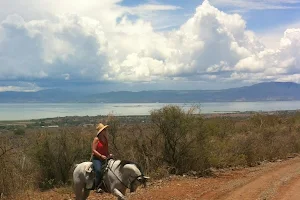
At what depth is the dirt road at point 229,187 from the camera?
15648mm

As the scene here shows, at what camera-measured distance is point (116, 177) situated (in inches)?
470

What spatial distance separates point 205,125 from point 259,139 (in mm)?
7080

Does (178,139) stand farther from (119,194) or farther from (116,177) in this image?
(119,194)

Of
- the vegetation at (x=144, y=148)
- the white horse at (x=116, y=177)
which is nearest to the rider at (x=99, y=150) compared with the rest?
the white horse at (x=116, y=177)

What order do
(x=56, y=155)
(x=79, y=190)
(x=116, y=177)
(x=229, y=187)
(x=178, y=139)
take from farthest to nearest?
(x=56, y=155), (x=178, y=139), (x=229, y=187), (x=79, y=190), (x=116, y=177)

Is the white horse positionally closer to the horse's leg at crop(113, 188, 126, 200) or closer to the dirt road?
the horse's leg at crop(113, 188, 126, 200)

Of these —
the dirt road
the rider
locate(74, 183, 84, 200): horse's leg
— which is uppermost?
the rider

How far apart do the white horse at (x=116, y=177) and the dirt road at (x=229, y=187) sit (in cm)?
348

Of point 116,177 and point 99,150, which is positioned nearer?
point 116,177

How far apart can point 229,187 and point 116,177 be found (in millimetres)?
6919

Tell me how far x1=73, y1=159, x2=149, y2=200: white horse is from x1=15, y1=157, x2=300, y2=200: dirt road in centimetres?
348

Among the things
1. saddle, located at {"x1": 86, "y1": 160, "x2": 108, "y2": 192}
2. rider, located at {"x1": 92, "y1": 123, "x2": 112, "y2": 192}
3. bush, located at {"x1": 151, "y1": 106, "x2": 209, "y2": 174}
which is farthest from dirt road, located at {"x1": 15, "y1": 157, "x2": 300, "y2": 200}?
rider, located at {"x1": 92, "y1": 123, "x2": 112, "y2": 192}

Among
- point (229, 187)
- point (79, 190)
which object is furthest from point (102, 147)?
point (229, 187)

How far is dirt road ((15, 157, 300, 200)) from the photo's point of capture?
616 inches
